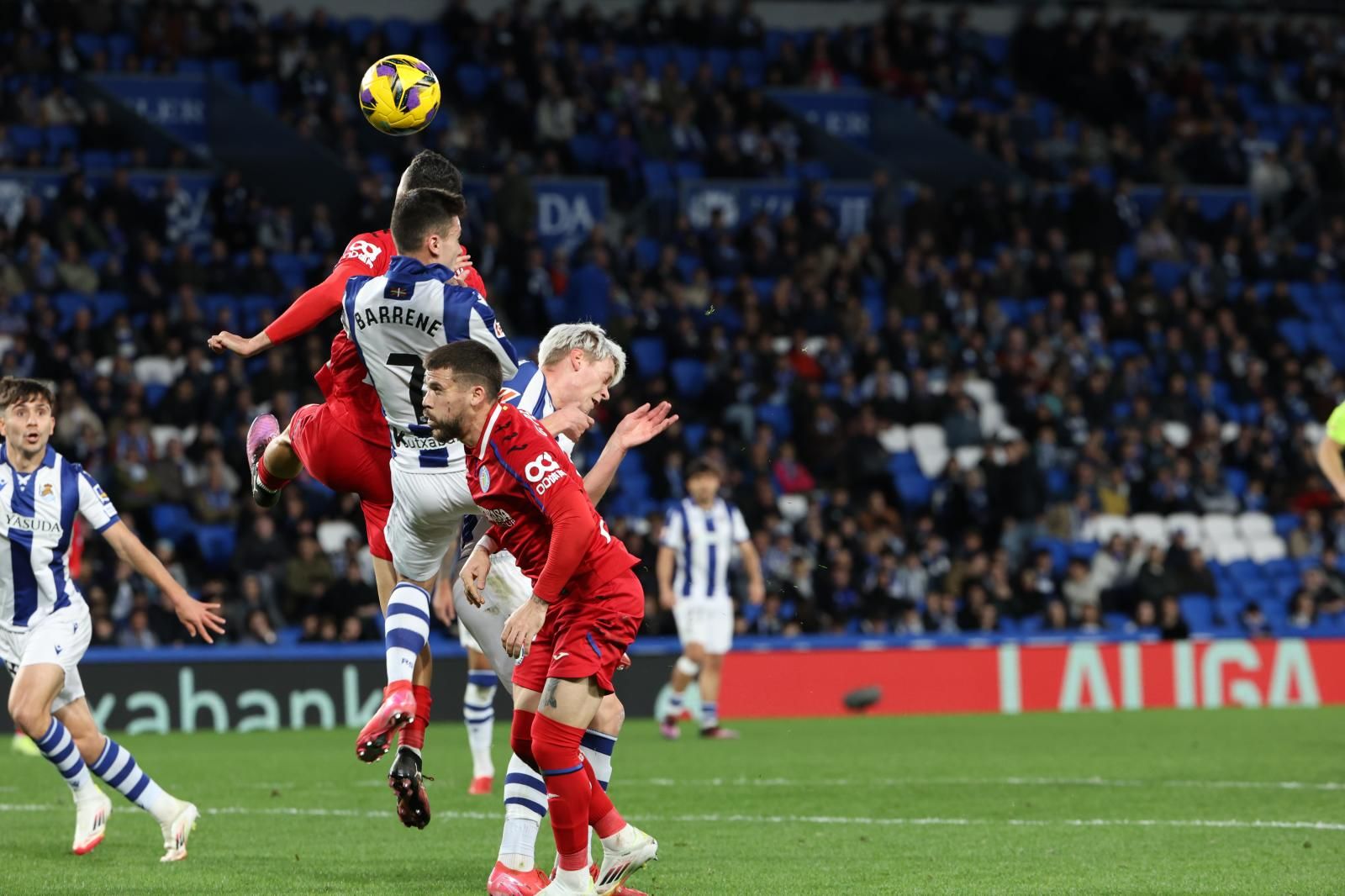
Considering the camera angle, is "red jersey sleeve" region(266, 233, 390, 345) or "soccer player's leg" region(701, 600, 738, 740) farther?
"soccer player's leg" region(701, 600, 738, 740)

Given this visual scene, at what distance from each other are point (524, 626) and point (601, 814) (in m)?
0.94

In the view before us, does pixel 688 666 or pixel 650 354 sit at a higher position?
pixel 650 354

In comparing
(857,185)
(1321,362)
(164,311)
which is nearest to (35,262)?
(164,311)

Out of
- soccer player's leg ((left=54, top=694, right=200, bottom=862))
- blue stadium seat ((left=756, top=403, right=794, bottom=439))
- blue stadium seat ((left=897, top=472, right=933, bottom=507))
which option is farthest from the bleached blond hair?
blue stadium seat ((left=897, top=472, right=933, bottom=507))

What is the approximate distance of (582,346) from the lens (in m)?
8.14

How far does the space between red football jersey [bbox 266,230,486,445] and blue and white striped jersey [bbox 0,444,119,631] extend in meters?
1.35

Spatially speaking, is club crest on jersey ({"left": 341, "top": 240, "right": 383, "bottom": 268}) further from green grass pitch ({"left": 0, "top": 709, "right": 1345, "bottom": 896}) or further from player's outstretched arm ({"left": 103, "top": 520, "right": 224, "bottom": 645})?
green grass pitch ({"left": 0, "top": 709, "right": 1345, "bottom": 896})

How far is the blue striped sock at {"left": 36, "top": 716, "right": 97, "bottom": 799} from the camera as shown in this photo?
9.02m

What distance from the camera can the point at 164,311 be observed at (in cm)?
2122

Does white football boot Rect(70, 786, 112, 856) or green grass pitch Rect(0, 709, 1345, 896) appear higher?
white football boot Rect(70, 786, 112, 856)

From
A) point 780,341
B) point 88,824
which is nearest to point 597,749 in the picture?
point 88,824

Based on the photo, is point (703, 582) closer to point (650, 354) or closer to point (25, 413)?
point (650, 354)

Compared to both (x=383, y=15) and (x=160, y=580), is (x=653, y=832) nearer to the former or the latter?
(x=160, y=580)

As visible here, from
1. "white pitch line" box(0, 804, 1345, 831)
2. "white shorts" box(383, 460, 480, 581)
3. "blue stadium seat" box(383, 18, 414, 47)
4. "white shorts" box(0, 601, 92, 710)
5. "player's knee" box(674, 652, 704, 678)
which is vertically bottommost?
"white pitch line" box(0, 804, 1345, 831)
